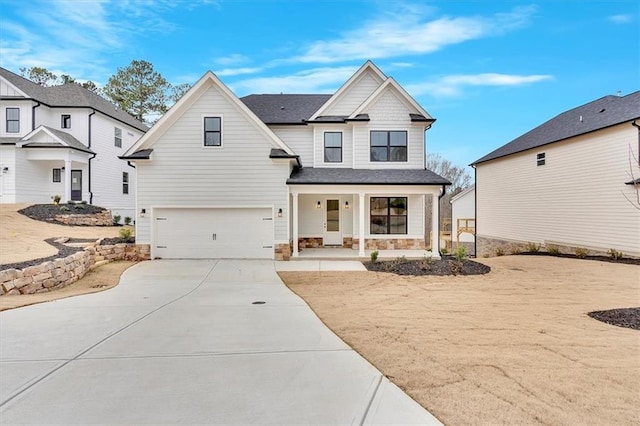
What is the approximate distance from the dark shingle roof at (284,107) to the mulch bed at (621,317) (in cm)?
1324

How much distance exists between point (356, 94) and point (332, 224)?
20.5 ft

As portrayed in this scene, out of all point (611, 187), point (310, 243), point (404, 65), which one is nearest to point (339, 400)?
point (310, 243)

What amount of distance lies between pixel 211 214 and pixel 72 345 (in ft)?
31.7

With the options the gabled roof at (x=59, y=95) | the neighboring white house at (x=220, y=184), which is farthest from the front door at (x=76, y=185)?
the neighboring white house at (x=220, y=184)

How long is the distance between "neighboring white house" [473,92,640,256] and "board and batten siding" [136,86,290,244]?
12.8 meters

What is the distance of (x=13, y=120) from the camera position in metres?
22.2

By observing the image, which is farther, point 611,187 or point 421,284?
point 611,187

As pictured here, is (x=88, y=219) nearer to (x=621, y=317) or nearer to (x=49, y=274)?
(x=49, y=274)

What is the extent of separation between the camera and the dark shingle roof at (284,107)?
57.4 ft

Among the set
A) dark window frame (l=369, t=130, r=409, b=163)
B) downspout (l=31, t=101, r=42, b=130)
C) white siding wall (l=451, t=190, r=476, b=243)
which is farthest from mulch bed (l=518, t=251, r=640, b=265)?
downspout (l=31, t=101, r=42, b=130)

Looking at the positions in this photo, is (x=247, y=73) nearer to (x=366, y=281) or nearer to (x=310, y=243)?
(x=310, y=243)

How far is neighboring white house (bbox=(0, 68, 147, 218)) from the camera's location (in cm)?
2111

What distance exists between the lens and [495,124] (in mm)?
29234

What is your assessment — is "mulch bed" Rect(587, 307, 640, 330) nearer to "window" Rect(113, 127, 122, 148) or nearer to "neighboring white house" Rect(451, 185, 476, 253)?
"neighboring white house" Rect(451, 185, 476, 253)
